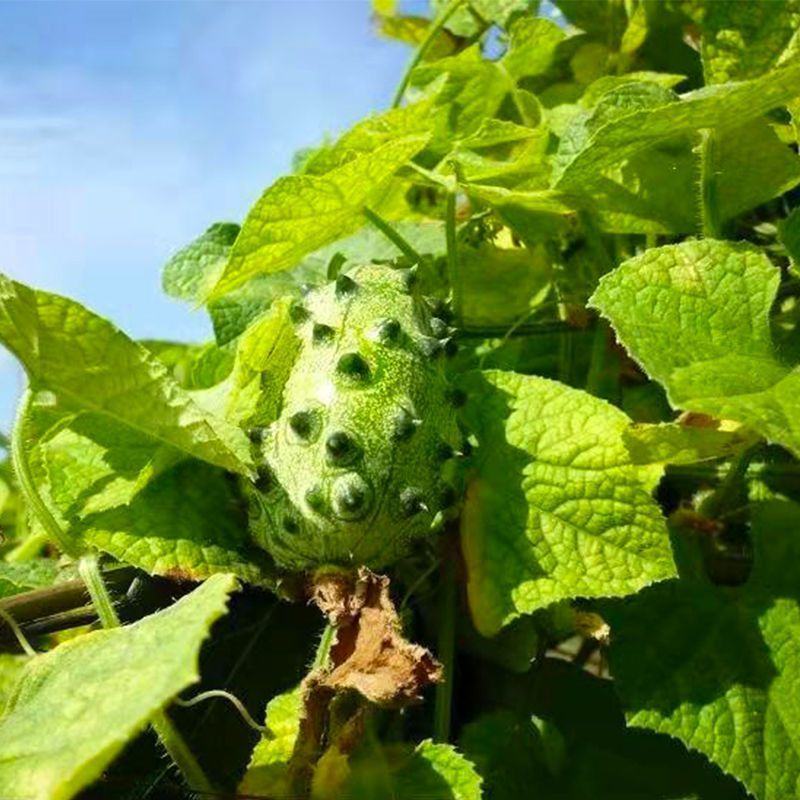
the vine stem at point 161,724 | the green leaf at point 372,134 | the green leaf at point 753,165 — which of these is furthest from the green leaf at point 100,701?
the green leaf at point 753,165

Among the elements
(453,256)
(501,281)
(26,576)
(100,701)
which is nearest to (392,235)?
(453,256)

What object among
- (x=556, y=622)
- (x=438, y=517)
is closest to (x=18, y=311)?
(x=438, y=517)

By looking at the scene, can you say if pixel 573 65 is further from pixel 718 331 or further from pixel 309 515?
pixel 309 515

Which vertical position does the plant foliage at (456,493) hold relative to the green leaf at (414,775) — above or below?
above

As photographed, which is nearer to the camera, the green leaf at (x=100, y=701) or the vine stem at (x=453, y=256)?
the green leaf at (x=100, y=701)

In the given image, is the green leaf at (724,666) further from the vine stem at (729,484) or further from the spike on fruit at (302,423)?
the spike on fruit at (302,423)

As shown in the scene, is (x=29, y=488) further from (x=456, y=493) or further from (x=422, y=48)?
(x=422, y=48)
